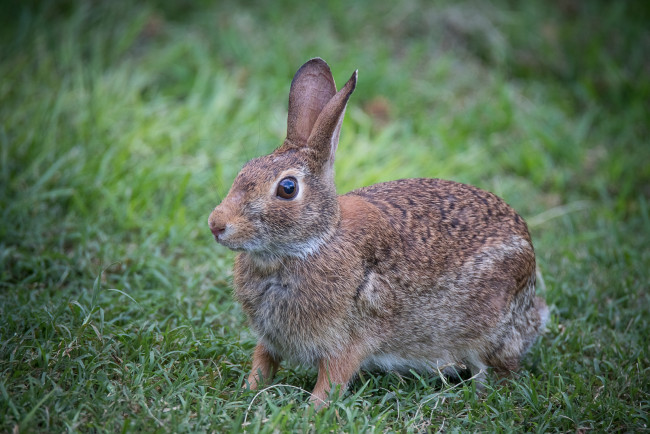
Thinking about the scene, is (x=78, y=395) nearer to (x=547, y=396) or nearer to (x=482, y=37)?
(x=547, y=396)

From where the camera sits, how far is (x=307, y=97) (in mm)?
3982

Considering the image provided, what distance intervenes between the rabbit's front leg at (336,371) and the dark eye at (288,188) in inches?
35.3

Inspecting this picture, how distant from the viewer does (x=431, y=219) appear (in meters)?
4.19

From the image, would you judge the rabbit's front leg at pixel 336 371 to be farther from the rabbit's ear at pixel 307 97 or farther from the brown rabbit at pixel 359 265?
the rabbit's ear at pixel 307 97

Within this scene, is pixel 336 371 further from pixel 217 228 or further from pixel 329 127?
pixel 329 127

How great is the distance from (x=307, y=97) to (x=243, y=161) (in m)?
2.22

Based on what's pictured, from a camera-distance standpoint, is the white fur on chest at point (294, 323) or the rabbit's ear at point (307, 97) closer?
the white fur on chest at point (294, 323)

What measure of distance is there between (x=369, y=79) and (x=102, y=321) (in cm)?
436

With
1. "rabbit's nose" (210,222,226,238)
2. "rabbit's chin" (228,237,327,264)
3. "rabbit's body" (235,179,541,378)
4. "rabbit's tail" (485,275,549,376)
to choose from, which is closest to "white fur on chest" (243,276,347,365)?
"rabbit's body" (235,179,541,378)

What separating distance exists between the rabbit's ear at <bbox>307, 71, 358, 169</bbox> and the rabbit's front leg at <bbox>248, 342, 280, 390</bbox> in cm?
108

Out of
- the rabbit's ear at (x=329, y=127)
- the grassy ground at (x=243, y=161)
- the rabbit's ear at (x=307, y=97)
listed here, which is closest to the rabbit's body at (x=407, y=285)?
the grassy ground at (x=243, y=161)

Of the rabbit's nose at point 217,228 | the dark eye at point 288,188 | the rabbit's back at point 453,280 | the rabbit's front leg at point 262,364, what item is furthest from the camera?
the rabbit's back at point 453,280

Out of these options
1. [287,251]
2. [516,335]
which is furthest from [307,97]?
[516,335]

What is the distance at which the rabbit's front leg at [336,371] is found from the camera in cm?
376
